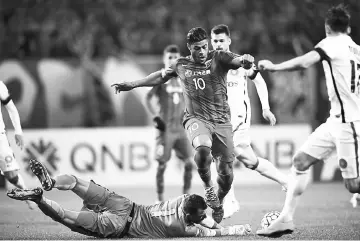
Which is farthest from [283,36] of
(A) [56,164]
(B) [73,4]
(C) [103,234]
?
(C) [103,234]

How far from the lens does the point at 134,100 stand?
54.3 ft

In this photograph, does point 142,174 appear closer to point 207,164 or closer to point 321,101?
point 321,101

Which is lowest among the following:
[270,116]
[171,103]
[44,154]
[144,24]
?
[44,154]

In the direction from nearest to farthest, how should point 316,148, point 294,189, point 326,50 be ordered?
point 326,50 → point 316,148 → point 294,189

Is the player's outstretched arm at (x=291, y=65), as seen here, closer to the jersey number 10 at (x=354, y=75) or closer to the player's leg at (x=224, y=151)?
the jersey number 10 at (x=354, y=75)

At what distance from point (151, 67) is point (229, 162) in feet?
27.6

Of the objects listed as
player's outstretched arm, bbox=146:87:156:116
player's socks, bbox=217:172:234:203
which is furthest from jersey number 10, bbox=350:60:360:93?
player's outstretched arm, bbox=146:87:156:116

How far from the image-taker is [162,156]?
1155cm

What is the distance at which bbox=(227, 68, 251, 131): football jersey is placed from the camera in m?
9.89

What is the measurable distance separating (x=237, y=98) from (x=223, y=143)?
1.73 m

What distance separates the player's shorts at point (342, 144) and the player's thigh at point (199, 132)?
128 centimetres

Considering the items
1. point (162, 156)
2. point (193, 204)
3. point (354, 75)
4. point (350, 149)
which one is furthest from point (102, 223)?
point (162, 156)

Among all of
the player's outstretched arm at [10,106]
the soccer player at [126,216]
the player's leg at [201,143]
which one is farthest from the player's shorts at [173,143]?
the soccer player at [126,216]

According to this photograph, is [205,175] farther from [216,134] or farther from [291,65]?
[291,65]
